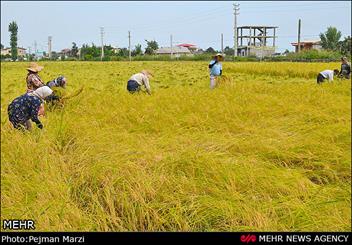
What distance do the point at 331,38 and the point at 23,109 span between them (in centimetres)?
3612

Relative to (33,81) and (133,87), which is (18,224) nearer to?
(33,81)

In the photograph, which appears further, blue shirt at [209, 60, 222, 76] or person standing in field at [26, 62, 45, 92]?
blue shirt at [209, 60, 222, 76]

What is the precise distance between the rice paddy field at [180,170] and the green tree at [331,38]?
32.6 meters

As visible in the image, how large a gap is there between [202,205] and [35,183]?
122 centimetres

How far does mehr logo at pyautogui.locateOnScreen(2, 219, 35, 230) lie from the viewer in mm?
1981

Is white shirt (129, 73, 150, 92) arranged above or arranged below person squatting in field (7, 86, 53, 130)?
above

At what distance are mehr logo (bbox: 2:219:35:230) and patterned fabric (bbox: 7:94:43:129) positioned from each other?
1.76 m

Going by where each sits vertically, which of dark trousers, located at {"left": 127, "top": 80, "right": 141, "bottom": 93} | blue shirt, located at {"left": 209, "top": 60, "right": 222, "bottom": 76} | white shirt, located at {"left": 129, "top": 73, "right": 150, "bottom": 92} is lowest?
dark trousers, located at {"left": 127, "top": 80, "right": 141, "bottom": 93}

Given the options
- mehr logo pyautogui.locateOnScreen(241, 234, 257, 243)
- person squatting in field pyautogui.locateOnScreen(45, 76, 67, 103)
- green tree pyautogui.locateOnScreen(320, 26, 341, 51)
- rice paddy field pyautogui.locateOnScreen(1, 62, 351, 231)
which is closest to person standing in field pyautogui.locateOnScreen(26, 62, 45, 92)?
person squatting in field pyautogui.locateOnScreen(45, 76, 67, 103)

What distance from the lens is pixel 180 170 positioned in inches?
108

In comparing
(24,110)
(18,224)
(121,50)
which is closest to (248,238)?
(18,224)

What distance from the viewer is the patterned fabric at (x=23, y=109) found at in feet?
11.9

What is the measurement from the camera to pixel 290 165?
3.04 meters

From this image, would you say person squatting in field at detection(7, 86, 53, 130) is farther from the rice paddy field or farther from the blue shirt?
the blue shirt
